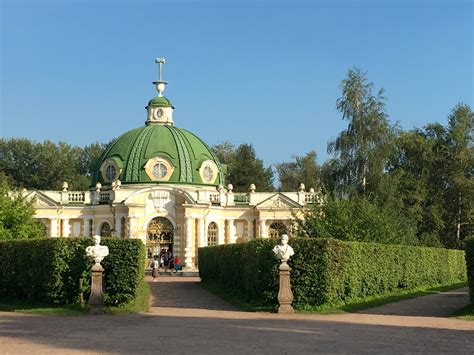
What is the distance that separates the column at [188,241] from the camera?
58675mm

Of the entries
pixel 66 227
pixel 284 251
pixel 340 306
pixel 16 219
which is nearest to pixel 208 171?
pixel 66 227

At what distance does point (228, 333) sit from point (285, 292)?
692 cm

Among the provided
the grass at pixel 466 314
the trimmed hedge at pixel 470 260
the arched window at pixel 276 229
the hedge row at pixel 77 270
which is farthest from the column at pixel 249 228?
the grass at pixel 466 314

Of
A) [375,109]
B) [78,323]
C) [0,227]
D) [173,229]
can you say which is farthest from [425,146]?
[78,323]

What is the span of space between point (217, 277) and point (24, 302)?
1336cm

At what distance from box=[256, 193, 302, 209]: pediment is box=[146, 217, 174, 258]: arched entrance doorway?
26.2ft

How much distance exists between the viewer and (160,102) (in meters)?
67.5

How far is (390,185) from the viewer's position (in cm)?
5672

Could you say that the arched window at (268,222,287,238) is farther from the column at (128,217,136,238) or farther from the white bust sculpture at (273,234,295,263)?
the white bust sculpture at (273,234,295,263)

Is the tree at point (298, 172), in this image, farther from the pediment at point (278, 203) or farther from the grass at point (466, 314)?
the grass at point (466, 314)

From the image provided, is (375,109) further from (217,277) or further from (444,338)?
(444,338)

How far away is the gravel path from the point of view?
50.6 ft

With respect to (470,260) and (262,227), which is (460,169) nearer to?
(262,227)

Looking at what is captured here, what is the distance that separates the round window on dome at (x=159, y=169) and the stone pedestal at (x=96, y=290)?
36377mm
